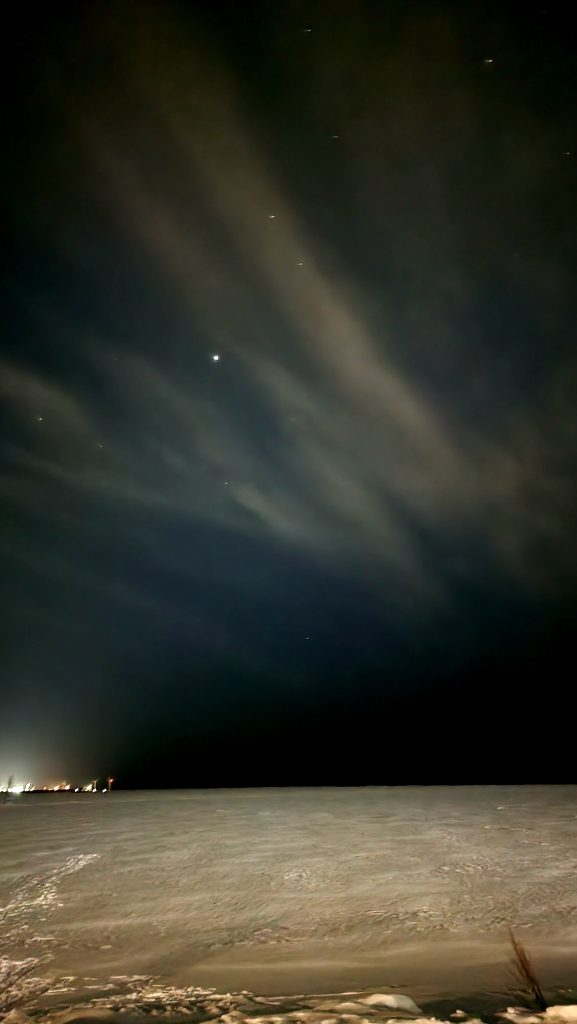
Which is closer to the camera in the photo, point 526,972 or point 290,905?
point 526,972

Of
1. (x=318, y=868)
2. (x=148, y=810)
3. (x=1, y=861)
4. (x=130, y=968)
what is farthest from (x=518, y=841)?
(x=148, y=810)

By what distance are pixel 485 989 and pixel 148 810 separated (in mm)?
8065

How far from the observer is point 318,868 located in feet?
13.7

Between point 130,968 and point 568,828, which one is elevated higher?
point 130,968

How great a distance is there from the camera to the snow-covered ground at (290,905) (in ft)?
7.29

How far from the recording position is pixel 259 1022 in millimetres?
1735

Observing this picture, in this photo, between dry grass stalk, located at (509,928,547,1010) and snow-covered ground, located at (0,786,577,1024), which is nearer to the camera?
dry grass stalk, located at (509,928,547,1010)

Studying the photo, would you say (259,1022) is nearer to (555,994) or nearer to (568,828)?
(555,994)

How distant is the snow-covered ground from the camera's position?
2221 mm

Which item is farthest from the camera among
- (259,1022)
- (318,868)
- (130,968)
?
(318,868)

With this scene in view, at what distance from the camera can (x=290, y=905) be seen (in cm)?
320

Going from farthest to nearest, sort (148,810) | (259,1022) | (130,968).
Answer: (148,810)
(130,968)
(259,1022)

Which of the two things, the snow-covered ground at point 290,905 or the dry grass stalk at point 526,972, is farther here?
the snow-covered ground at point 290,905

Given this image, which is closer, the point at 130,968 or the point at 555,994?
the point at 555,994
